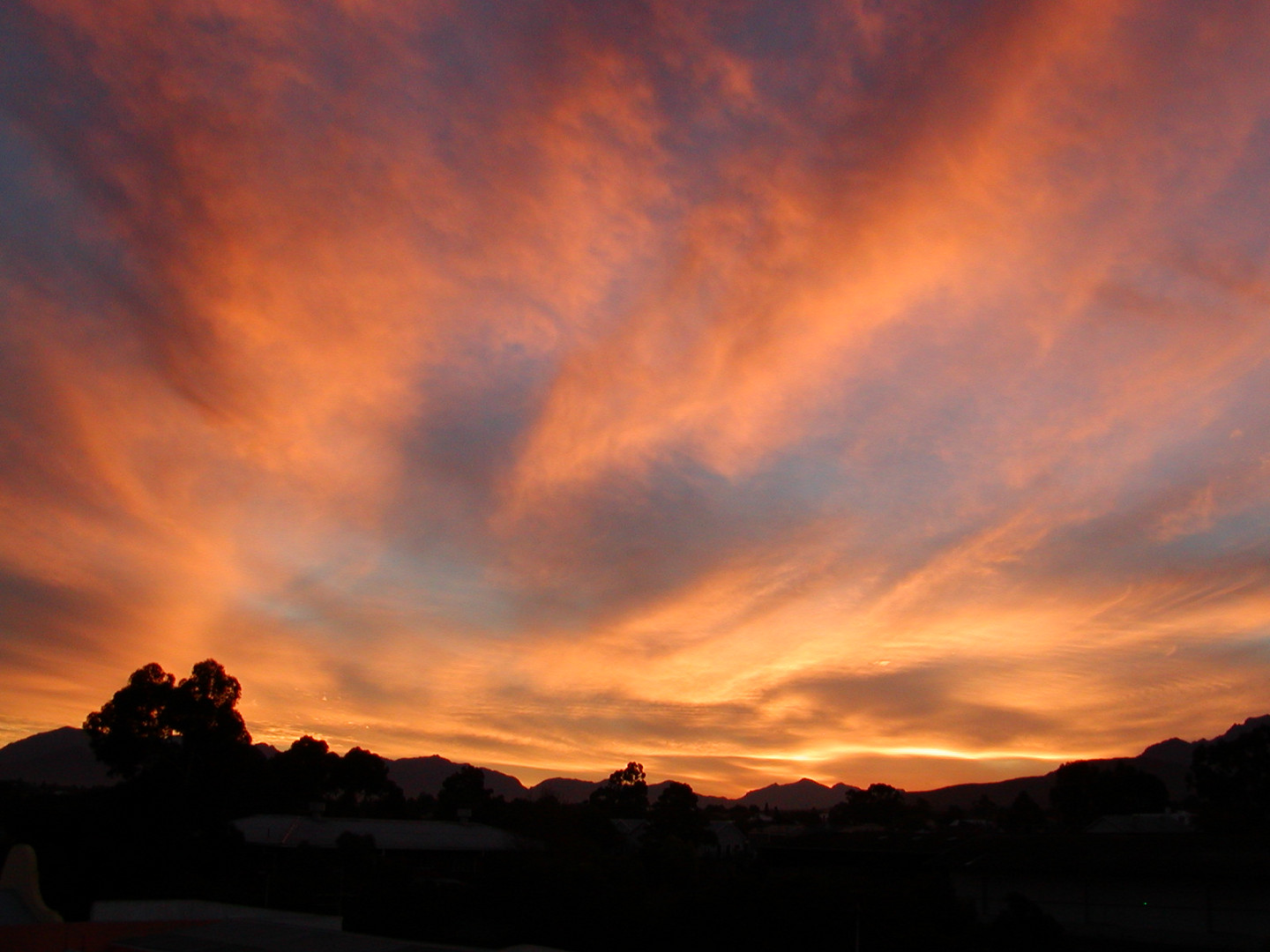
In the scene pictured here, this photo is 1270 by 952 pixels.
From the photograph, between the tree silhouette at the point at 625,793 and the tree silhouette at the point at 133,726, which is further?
the tree silhouette at the point at 625,793

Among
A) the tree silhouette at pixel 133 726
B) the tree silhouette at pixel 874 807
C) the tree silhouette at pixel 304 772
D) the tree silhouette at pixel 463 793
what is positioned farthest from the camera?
the tree silhouette at pixel 874 807

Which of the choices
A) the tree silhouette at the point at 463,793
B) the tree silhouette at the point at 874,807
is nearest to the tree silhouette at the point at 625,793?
the tree silhouette at the point at 463,793

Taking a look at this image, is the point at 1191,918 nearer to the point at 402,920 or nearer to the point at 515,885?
the point at 515,885

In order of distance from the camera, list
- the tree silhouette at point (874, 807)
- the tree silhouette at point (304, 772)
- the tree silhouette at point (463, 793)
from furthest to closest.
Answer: the tree silhouette at point (874, 807) < the tree silhouette at point (463, 793) < the tree silhouette at point (304, 772)

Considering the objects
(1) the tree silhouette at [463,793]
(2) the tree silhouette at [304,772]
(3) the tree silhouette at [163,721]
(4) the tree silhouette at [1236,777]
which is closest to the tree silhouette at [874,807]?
(4) the tree silhouette at [1236,777]

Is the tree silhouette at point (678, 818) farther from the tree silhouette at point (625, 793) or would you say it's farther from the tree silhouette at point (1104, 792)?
the tree silhouette at point (1104, 792)

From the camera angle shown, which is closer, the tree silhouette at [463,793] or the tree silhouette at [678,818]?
the tree silhouette at [678,818]

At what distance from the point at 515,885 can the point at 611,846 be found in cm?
3450

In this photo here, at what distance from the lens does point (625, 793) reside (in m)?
125

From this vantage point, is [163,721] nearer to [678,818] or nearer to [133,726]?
[133,726]

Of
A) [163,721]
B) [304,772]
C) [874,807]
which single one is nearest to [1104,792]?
[874,807]

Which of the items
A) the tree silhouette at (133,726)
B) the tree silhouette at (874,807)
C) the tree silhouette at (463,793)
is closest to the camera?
the tree silhouette at (133,726)

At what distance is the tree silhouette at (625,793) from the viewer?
12012cm

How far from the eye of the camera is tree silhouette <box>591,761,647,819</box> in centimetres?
12012
